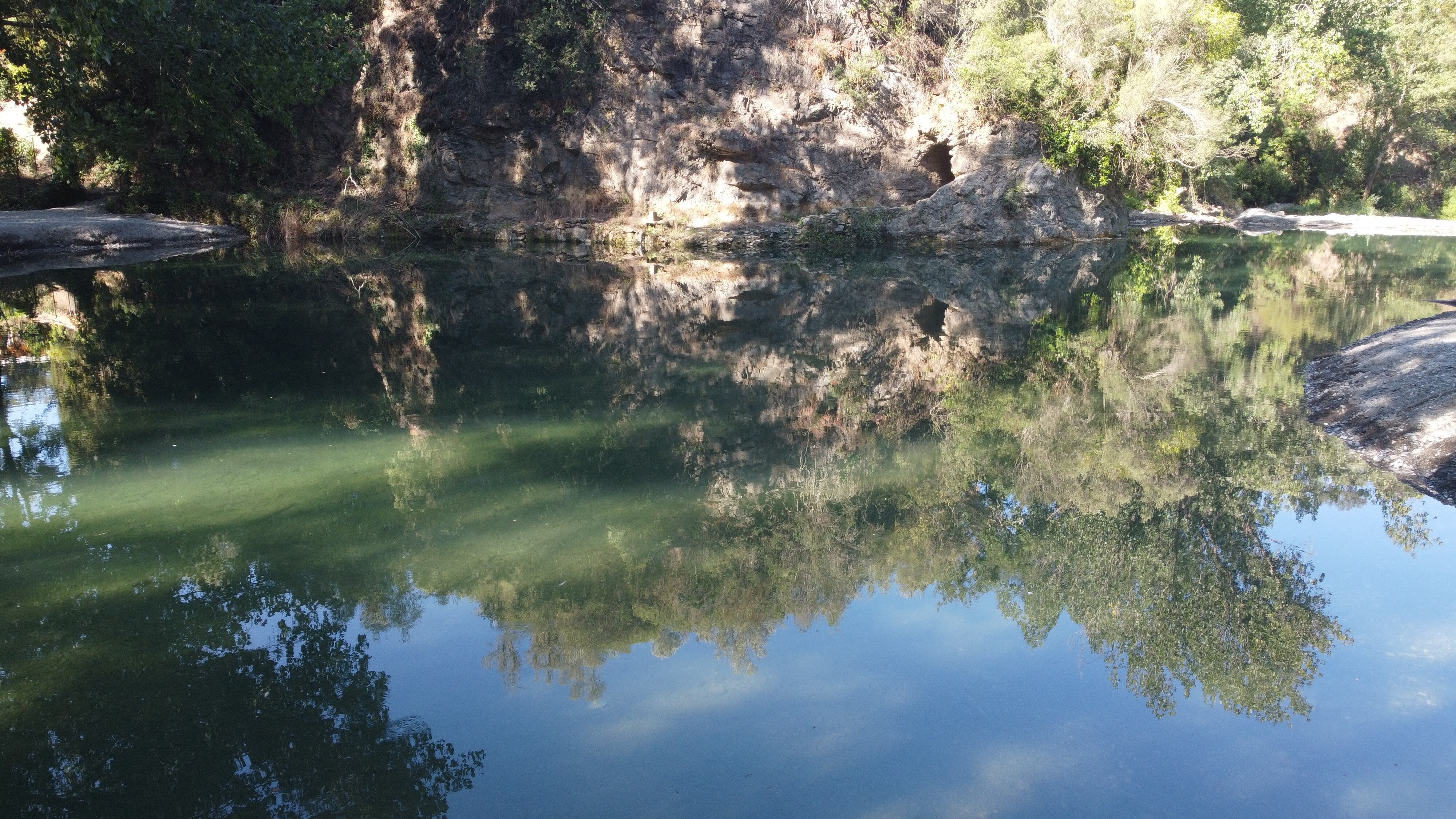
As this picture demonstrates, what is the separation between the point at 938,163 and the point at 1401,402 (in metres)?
Answer: 21.2

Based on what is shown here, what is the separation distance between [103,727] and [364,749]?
101cm

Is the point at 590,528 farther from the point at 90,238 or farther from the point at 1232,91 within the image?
the point at 1232,91

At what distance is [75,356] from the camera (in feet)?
32.1

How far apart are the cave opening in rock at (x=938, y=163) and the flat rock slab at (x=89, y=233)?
64.3 ft

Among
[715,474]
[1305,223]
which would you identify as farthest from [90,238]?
[1305,223]

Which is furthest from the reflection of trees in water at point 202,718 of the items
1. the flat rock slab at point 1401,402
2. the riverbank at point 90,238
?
the riverbank at point 90,238

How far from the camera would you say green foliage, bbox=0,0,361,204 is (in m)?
17.8

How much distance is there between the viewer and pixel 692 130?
26.0 meters

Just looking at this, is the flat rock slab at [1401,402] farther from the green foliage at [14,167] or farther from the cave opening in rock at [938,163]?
the green foliage at [14,167]

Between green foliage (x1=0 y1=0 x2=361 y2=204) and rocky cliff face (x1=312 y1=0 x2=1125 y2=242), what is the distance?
2.65 metres

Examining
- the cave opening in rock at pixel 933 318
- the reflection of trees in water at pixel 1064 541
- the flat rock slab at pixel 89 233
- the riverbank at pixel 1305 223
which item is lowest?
the reflection of trees in water at pixel 1064 541

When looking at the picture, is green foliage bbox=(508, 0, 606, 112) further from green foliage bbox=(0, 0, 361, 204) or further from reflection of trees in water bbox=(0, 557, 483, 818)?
reflection of trees in water bbox=(0, 557, 483, 818)

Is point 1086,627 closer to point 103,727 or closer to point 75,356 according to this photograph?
point 103,727

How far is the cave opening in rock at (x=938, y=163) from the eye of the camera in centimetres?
2645
